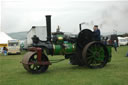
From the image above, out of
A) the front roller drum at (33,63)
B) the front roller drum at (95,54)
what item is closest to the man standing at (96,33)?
the front roller drum at (95,54)

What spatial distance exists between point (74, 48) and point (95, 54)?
0.89m

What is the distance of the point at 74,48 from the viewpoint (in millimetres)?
7711

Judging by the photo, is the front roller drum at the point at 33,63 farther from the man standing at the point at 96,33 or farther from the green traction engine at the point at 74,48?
the man standing at the point at 96,33

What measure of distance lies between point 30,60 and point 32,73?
0.46 meters

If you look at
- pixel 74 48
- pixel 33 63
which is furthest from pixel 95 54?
pixel 33 63

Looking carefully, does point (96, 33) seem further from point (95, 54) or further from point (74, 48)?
point (74, 48)

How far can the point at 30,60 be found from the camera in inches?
268

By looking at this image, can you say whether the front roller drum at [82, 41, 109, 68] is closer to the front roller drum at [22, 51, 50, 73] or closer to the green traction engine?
the green traction engine

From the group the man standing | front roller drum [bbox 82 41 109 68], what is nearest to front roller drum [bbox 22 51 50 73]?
front roller drum [bbox 82 41 109 68]

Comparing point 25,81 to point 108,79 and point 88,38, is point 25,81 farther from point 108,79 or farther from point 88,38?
point 88,38

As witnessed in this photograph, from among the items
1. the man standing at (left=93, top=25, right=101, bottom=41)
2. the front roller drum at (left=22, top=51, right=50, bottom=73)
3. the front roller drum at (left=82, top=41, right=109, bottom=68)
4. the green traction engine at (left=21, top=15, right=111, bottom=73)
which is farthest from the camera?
the man standing at (left=93, top=25, right=101, bottom=41)

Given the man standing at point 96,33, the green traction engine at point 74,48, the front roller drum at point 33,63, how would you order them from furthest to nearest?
the man standing at point 96,33 → the green traction engine at point 74,48 → the front roller drum at point 33,63

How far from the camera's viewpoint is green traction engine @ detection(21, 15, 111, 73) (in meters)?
7.16

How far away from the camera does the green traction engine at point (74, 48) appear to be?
282 inches
